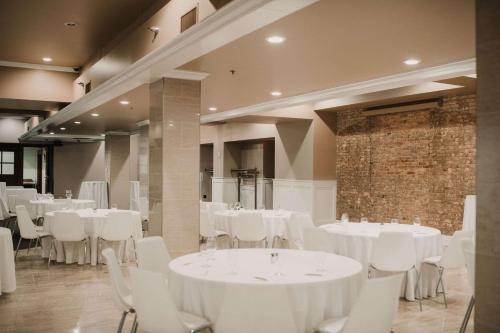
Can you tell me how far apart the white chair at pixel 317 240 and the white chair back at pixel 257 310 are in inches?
98.0

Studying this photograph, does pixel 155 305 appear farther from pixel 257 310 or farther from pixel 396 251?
pixel 396 251

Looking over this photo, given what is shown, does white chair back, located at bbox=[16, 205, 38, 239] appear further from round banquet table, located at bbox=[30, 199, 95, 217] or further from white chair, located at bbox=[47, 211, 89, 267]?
round banquet table, located at bbox=[30, 199, 95, 217]

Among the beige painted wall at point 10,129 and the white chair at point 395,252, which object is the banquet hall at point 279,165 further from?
the beige painted wall at point 10,129

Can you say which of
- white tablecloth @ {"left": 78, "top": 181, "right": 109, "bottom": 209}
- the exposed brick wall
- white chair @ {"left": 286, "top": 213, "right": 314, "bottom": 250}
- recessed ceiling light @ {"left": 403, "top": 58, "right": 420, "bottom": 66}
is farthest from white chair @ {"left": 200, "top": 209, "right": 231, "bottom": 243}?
white tablecloth @ {"left": 78, "top": 181, "right": 109, "bottom": 209}

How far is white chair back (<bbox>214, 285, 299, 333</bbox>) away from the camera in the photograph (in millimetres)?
2867

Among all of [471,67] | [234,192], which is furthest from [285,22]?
[234,192]

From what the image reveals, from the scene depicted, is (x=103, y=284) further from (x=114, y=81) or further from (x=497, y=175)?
(x=497, y=175)

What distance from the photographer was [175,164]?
A: 6273mm

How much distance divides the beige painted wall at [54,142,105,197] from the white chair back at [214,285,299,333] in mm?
19203

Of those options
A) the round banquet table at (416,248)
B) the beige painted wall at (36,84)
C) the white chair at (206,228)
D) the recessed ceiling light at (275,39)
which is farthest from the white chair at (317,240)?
the beige painted wall at (36,84)

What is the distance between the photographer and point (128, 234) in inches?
301

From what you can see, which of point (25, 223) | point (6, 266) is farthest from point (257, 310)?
point (25, 223)

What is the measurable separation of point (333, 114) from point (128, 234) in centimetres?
642

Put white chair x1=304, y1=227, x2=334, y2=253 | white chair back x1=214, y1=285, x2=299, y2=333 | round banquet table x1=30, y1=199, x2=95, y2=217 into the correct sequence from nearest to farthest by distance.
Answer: white chair back x1=214, y1=285, x2=299, y2=333, white chair x1=304, y1=227, x2=334, y2=253, round banquet table x1=30, y1=199, x2=95, y2=217
